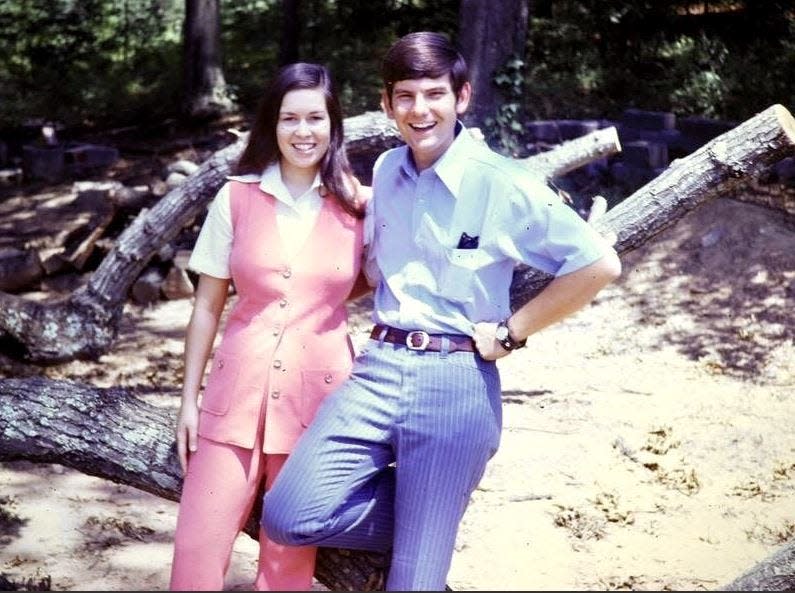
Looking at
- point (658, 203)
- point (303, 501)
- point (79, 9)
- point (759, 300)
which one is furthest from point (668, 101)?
point (303, 501)

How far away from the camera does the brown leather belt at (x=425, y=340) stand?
8.82ft

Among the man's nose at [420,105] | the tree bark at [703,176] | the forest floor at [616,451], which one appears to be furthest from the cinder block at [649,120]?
the man's nose at [420,105]

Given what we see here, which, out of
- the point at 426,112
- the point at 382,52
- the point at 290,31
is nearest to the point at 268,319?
the point at 426,112

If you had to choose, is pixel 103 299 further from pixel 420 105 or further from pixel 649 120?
pixel 649 120

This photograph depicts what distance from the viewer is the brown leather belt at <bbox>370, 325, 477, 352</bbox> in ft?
8.82

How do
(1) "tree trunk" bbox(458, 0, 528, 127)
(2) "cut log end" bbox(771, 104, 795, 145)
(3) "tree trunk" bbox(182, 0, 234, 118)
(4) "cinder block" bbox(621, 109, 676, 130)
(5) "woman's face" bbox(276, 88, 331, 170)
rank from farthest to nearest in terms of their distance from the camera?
(3) "tree trunk" bbox(182, 0, 234, 118), (4) "cinder block" bbox(621, 109, 676, 130), (1) "tree trunk" bbox(458, 0, 528, 127), (2) "cut log end" bbox(771, 104, 795, 145), (5) "woman's face" bbox(276, 88, 331, 170)

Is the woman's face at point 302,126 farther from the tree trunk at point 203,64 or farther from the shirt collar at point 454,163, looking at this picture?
the tree trunk at point 203,64

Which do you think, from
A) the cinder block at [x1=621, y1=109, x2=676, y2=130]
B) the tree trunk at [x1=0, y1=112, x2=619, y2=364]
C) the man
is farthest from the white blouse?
the cinder block at [x1=621, y1=109, x2=676, y2=130]

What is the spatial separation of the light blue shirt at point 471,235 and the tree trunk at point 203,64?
10.4m

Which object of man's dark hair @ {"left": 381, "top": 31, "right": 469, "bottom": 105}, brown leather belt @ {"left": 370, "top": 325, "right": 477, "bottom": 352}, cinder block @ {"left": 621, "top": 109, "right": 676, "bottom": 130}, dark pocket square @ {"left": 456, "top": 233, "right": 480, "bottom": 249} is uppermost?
man's dark hair @ {"left": 381, "top": 31, "right": 469, "bottom": 105}

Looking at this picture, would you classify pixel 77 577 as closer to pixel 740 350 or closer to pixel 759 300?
pixel 740 350

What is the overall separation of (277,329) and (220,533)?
1.83 ft

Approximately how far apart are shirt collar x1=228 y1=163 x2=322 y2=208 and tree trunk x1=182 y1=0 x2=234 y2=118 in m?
10.1

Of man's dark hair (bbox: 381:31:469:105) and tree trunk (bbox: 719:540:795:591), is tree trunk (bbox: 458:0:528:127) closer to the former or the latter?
man's dark hair (bbox: 381:31:469:105)
